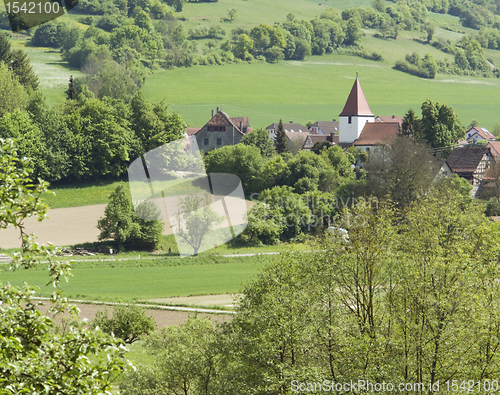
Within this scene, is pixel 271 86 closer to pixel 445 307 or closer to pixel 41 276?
pixel 41 276

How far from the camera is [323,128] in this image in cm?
10600

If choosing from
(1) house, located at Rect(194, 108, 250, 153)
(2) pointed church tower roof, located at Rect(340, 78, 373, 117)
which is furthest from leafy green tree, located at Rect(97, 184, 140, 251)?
(2) pointed church tower roof, located at Rect(340, 78, 373, 117)

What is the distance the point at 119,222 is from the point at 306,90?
87551 mm

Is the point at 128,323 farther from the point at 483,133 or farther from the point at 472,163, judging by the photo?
the point at 483,133

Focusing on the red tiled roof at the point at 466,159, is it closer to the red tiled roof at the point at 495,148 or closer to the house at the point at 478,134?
the red tiled roof at the point at 495,148

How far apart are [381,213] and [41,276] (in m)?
25.6

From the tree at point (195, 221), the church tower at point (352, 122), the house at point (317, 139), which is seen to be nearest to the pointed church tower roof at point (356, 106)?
the church tower at point (352, 122)

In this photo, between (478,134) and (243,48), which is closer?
(478,134)

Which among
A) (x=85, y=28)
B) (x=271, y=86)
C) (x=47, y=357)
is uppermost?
(x=47, y=357)

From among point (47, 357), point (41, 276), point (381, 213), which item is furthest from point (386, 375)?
point (41, 276)

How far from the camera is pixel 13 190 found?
6.97 metres

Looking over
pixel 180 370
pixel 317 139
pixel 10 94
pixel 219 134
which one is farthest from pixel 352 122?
pixel 180 370

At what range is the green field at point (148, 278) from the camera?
34.7 meters

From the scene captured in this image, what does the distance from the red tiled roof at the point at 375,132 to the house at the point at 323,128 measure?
22.9 metres
